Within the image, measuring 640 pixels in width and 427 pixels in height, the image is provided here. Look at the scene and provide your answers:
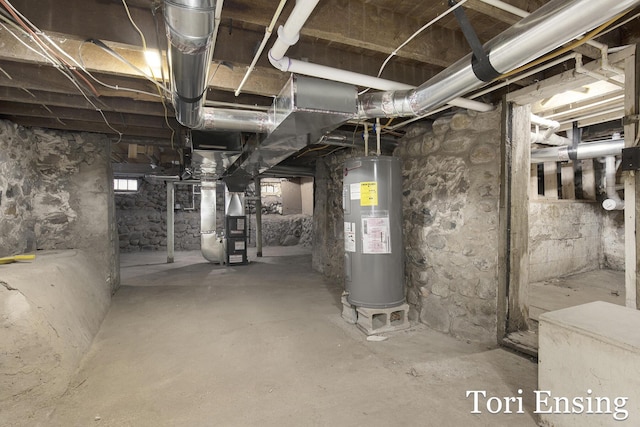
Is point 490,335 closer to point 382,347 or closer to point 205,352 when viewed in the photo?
point 382,347

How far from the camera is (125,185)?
23.5ft

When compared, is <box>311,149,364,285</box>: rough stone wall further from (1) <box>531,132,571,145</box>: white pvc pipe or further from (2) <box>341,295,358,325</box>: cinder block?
(1) <box>531,132,571,145</box>: white pvc pipe

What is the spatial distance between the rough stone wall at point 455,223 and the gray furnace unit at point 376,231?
0.95ft

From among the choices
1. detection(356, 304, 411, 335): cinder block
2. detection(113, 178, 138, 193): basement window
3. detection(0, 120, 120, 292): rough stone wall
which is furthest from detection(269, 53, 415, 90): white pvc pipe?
detection(113, 178, 138, 193): basement window

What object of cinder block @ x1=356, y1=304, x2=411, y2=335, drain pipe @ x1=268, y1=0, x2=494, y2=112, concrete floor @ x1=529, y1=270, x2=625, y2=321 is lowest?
concrete floor @ x1=529, y1=270, x2=625, y2=321

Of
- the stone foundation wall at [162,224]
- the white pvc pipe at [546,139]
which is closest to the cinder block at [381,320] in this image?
the white pvc pipe at [546,139]

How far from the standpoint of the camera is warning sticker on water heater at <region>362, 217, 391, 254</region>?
2.49m

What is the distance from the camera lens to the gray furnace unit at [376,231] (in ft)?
8.18

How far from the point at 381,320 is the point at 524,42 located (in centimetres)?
231

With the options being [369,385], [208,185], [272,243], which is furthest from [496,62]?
[272,243]

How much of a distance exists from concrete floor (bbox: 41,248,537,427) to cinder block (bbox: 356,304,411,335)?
8cm

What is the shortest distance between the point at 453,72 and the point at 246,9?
1.03m

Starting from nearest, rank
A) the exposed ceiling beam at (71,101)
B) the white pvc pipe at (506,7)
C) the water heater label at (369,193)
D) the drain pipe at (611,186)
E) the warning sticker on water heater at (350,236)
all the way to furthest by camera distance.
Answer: the white pvc pipe at (506,7)
the exposed ceiling beam at (71,101)
the water heater label at (369,193)
the warning sticker on water heater at (350,236)
the drain pipe at (611,186)

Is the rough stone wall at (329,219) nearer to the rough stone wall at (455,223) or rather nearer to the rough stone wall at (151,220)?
the rough stone wall at (455,223)
